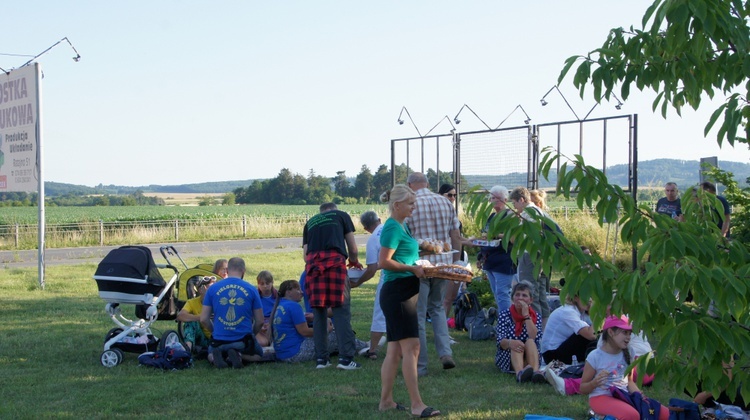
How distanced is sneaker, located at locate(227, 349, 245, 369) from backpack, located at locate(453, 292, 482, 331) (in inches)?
125

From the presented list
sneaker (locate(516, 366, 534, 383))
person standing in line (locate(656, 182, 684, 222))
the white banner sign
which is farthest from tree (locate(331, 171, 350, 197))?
sneaker (locate(516, 366, 534, 383))

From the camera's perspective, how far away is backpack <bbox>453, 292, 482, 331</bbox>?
32.1 feet

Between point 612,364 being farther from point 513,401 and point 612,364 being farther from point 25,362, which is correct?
point 25,362

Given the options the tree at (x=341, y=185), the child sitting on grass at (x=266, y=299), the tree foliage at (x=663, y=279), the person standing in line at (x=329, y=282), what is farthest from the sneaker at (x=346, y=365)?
the tree at (x=341, y=185)

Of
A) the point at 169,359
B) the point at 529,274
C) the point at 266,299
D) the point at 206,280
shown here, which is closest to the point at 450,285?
the point at 529,274

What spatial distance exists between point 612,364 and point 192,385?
3.66 meters

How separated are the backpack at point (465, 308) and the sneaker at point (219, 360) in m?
3.29

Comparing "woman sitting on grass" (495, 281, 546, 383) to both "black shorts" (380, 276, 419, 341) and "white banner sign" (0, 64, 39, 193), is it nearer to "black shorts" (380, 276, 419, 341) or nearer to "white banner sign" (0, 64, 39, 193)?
"black shorts" (380, 276, 419, 341)

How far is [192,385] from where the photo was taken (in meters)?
7.00

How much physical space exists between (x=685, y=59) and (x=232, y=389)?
5067 mm

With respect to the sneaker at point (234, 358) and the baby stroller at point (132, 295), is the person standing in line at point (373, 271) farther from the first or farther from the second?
the baby stroller at point (132, 295)

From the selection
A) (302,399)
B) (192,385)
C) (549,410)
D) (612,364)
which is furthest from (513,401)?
(192,385)

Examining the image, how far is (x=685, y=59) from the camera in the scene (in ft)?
9.65

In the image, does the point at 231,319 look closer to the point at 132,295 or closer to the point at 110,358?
the point at 132,295
